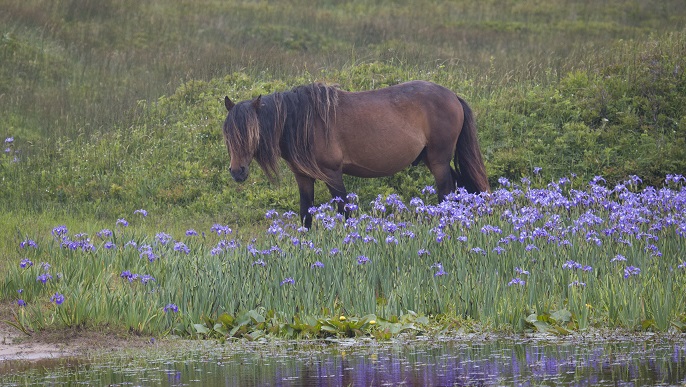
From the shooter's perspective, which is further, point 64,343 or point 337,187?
point 337,187

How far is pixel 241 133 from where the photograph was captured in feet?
36.0

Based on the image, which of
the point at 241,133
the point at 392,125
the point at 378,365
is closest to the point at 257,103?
the point at 241,133

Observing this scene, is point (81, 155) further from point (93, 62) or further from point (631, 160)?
point (631, 160)

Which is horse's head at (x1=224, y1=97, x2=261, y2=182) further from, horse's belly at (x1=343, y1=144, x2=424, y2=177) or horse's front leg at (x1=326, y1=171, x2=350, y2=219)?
horse's belly at (x1=343, y1=144, x2=424, y2=177)

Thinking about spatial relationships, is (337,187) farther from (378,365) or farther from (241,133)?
(378,365)

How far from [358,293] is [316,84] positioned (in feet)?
14.8

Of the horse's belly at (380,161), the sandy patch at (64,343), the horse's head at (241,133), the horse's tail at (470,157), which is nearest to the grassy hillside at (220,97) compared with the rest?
the horse's tail at (470,157)

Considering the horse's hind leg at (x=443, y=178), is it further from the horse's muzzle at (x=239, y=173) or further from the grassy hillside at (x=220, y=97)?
the horse's muzzle at (x=239, y=173)

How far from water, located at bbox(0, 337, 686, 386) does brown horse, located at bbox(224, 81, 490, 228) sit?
421 cm

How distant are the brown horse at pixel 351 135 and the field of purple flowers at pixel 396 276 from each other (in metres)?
1.94

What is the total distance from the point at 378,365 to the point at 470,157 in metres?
6.65

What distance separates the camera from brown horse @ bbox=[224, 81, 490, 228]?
1116 centimetres

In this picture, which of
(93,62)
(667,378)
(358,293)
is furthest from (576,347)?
(93,62)

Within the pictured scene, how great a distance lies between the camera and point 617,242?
8406mm
